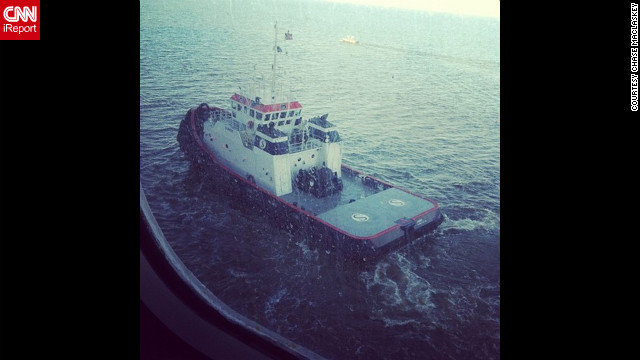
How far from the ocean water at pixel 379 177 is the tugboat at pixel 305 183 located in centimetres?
39

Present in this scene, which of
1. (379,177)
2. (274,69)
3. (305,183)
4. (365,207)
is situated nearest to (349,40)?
(379,177)

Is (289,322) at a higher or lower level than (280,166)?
lower

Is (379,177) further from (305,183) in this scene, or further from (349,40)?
(349,40)

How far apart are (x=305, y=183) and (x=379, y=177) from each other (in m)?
3.16

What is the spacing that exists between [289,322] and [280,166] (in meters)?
4.53

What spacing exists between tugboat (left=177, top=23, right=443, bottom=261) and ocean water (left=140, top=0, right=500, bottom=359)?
389mm

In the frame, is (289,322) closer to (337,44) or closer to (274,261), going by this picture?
(274,261)

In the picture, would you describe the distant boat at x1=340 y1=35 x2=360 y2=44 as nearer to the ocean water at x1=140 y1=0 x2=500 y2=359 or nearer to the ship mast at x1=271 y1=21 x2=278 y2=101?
the ocean water at x1=140 y1=0 x2=500 y2=359

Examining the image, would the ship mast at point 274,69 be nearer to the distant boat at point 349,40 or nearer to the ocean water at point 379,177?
the ocean water at point 379,177

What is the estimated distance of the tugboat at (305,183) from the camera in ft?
32.1

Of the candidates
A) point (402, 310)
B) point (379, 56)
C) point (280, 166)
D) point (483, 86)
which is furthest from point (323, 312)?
point (379, 56)

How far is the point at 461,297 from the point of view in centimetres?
862

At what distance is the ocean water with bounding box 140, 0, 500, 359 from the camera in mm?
7629

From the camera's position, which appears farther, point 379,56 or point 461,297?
point 379,56
